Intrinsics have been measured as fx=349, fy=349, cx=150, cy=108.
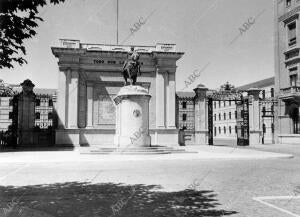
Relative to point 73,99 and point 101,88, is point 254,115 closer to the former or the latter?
point 101,88

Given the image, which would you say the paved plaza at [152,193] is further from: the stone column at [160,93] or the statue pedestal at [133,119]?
the stone column at [160,93]

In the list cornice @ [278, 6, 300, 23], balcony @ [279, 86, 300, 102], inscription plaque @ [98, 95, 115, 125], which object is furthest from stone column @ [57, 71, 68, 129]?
cornice @ [278, 6, 300, 23]

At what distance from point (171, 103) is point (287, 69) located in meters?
14.6

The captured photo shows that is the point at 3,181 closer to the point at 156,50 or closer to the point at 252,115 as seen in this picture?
the point at 156,50

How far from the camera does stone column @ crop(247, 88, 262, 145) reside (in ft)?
117

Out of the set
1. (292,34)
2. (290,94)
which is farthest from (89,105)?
(292,34)

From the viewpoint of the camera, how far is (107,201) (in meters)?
7.48

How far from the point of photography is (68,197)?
784 centimetres

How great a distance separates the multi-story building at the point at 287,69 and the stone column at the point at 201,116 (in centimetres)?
918

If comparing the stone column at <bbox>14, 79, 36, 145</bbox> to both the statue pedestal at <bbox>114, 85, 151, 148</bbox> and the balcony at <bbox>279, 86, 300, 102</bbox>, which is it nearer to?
the statue pedestal at <bbox>114, 85, 151, 148</bbox>

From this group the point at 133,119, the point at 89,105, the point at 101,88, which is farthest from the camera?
the point at 101,88

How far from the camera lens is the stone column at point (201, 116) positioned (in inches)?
1334

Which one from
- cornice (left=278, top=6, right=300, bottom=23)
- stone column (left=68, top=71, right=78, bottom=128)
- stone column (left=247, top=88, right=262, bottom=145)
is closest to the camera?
stone column (left=68, top=71, right=78, bottom=128)

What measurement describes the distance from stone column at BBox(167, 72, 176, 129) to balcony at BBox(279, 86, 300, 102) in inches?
492
